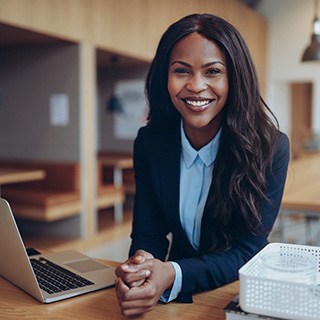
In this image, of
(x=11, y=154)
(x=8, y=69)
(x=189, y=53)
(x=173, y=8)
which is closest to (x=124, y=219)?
(x=11, y=154)

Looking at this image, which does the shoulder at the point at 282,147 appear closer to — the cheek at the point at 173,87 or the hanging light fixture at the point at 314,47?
the cheek at the point at 173,87

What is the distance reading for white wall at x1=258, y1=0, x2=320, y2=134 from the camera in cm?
780

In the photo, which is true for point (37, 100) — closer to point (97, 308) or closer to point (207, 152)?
point (207, 152)

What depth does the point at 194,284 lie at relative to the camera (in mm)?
1127

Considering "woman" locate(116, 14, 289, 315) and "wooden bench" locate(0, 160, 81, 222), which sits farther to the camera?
"wooden bench" locate(0, 160, 81, 222)

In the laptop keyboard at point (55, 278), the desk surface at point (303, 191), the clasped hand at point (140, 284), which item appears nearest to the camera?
the clasped hand at point (140, 284)

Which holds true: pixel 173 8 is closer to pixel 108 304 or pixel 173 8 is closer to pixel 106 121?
pixel 106 121

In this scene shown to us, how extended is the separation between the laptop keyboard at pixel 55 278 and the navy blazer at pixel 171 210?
0.76 ft

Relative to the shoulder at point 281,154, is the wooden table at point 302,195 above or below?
below

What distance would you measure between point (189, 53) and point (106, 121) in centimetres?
491

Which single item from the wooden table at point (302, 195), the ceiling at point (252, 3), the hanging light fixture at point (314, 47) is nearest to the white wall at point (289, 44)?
the ceiling at point (252, 3)

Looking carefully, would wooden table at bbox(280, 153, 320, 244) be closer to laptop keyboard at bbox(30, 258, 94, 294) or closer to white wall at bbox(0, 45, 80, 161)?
laptop keyboard at bbox(30, 258, 94, 294)

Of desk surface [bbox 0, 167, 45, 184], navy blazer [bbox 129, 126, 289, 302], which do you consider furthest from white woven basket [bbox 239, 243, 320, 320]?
desk surface [bbox 0, 167, 45, 184]

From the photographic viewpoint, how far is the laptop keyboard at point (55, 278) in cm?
113
